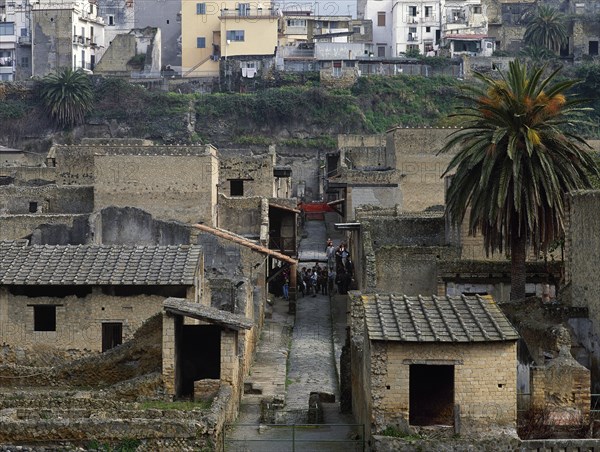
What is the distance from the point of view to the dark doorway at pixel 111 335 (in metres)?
32.0

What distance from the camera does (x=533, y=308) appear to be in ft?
105

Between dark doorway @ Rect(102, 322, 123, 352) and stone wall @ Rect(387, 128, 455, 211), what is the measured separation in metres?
30.6

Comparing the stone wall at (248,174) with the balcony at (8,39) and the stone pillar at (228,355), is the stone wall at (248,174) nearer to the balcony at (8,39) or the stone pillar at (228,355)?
the stone pillar at (228,355)

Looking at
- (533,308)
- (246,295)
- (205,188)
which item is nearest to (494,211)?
(533,308)

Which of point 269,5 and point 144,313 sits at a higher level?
point 269,5

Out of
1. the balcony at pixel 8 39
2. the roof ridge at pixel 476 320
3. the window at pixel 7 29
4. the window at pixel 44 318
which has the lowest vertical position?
the window at pixel 44 318

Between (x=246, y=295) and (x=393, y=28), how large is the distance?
83.7 metres

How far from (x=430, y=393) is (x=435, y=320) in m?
1.75

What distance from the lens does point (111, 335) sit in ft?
106

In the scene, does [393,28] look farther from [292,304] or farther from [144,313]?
[144,313]

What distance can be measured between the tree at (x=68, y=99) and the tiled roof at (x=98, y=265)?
76.4m

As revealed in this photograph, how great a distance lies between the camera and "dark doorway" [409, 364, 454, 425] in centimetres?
2498

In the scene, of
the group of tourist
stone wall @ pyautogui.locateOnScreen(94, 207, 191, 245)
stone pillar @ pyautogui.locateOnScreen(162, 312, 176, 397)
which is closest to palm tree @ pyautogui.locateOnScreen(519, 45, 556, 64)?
the group of tourist

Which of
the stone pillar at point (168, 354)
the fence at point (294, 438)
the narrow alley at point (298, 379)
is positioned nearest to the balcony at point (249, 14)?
the narrow alley at point (298, 379)
